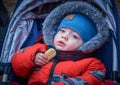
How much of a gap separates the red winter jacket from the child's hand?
0.09ft

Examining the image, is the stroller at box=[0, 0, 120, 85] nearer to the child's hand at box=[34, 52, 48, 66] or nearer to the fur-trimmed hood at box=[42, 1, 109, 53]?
the fur-trimmed hood at box=[42, 1, 109, 53]

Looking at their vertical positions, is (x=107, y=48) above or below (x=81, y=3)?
below

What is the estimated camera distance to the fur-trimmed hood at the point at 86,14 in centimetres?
309

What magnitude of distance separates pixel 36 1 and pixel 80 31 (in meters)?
0.46

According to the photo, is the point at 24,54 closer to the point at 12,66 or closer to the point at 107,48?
the point at 12,66

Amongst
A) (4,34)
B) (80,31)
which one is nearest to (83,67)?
(80,31)

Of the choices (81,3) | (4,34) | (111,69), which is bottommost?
(111,69)

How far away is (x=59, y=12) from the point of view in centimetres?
324

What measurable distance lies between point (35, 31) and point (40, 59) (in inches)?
16.1

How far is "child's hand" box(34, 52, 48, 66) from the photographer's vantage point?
3.02 metres

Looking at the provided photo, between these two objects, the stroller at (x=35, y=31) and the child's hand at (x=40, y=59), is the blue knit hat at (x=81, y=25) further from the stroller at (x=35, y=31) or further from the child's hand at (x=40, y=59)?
the child's hand at (x=40, y=59)

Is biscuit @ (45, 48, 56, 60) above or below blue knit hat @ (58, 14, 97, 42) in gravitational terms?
below

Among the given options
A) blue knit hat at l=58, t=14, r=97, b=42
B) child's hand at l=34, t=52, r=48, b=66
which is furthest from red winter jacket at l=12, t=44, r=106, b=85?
blue knit hat at l=58, t=14, r=97, b=42

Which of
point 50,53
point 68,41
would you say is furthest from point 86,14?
point 50,53
